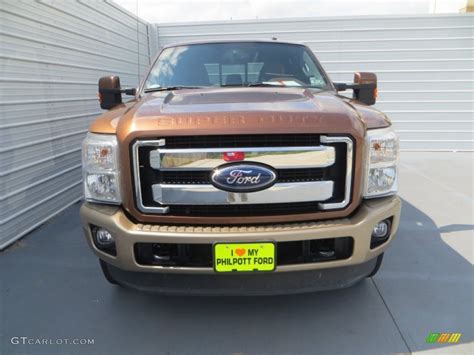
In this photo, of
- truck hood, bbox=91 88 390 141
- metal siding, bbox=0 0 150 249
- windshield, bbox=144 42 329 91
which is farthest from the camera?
metal siding, bbox=0 0 150 249

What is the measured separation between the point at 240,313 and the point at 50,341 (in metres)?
1.23

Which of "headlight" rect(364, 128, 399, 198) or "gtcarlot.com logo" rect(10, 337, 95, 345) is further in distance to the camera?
"gtcarlot.com logo" rect(10, 337, 95, 345)

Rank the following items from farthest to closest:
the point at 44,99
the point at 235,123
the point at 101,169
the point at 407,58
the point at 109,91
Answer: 1. the point at 407,58
2. the point at 44,99
3. the point at 109,91
4. the point at 101,169
5. the point at 235,123

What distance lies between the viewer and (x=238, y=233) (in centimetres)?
212

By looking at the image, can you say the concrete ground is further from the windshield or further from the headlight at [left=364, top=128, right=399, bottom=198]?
the windshield

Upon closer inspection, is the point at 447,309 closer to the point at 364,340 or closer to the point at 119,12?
the point at 364,340

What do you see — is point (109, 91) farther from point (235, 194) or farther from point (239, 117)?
point (235, 194)

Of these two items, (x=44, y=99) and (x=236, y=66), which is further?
(x=44, y=99)

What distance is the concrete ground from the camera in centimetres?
235

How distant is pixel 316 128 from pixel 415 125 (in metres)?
7.77

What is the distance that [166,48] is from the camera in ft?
12.5

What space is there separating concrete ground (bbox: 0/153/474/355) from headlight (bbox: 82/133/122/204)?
35.5 inches

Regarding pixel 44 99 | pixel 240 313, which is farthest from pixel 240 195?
pixel 44 99

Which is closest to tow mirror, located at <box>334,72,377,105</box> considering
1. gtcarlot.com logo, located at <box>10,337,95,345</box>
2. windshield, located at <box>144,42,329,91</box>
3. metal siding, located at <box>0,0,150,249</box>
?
windshield, located at <box>144,42,329,91</box>
